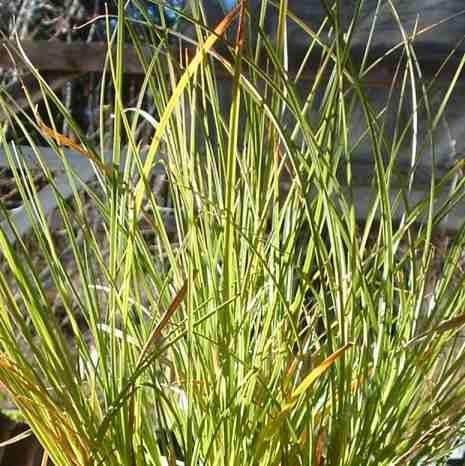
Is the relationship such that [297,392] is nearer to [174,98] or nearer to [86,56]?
[174,98]

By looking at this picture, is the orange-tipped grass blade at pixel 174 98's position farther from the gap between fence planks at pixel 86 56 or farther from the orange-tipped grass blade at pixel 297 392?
the gap between fence planks at pixel 86 56

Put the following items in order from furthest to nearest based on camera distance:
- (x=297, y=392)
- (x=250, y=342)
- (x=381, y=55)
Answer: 1. (x=381, y=55)
2. (x=250, y=342)
3. (x=297, y=392)

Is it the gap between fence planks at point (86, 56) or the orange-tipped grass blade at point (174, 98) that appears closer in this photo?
the orange-tipped grass blade at point (174, 98)

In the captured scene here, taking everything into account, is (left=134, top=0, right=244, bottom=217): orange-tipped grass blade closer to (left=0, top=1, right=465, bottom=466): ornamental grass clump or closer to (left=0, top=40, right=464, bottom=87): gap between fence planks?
(left=0, top=1, right=465, bottom=466): ornamental grass clump

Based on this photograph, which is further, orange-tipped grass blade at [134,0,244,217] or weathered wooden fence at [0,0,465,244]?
weathered wooden fence at [0,0,465,244]

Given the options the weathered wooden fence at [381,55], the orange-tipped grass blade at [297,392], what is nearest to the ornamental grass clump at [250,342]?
the orange-tipped grass blade at [297,392]

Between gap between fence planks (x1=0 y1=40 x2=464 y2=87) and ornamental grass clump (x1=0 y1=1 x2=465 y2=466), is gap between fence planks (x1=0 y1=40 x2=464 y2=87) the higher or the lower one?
the lower one

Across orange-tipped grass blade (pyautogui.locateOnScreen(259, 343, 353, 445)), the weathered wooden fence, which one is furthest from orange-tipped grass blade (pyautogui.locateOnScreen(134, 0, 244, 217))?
the weathered wooden fence

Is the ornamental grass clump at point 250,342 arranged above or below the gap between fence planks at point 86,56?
above

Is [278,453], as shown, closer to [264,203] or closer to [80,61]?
[264,203]

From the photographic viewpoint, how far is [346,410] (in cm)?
47

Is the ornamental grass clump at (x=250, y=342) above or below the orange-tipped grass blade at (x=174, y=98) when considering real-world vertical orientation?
below

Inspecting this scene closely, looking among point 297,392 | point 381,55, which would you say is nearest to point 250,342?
point 297,392

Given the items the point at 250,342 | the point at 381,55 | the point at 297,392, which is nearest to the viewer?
the point at 297,392
